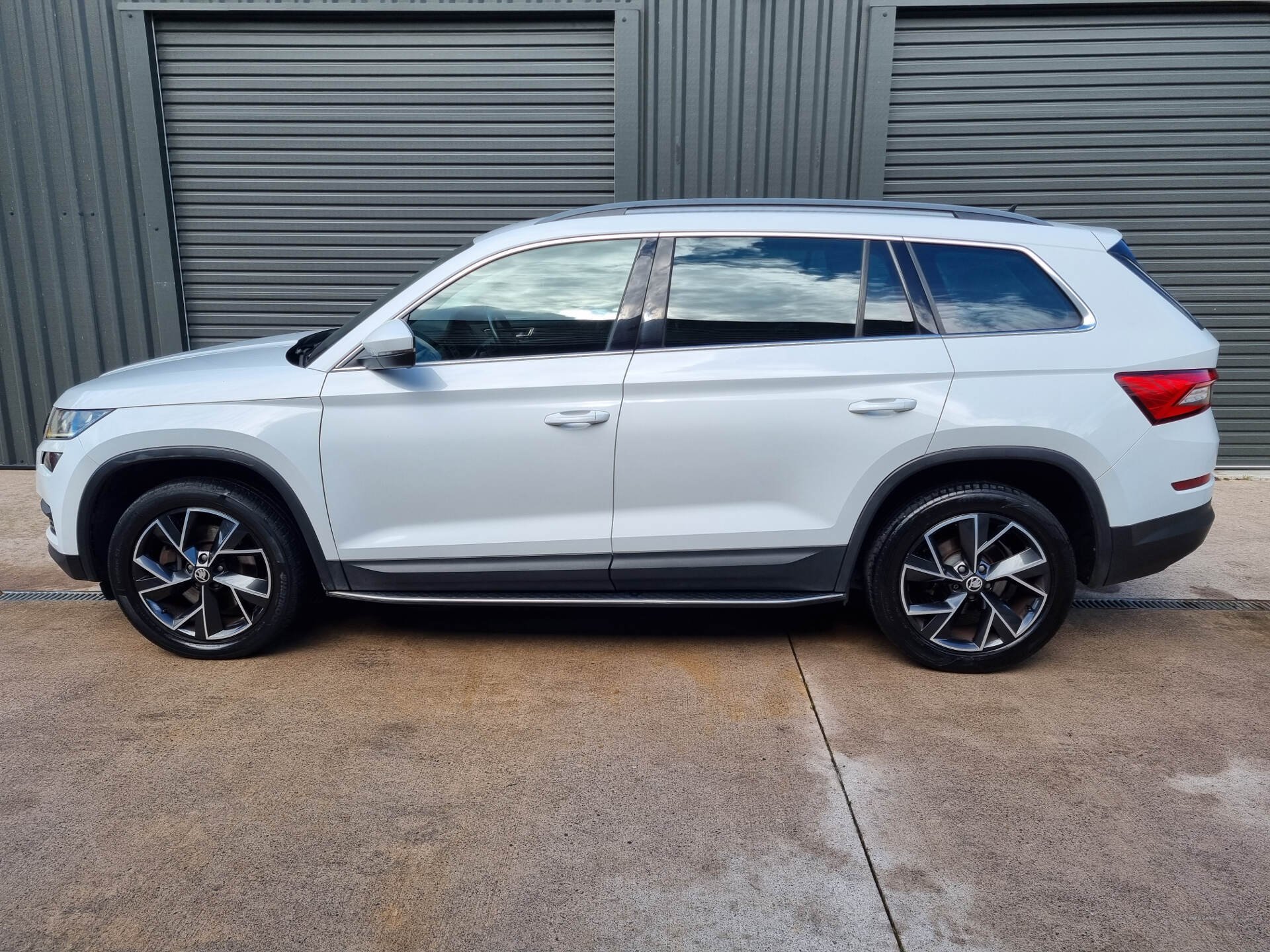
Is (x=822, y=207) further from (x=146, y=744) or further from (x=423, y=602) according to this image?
(x=146, y=744)

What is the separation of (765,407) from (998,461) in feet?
3.27

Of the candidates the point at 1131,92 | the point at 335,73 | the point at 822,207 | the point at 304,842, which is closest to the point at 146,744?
the point at 304,842

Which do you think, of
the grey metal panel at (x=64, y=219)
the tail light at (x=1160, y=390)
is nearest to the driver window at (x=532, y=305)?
the tail light at (x=1160, y=390)

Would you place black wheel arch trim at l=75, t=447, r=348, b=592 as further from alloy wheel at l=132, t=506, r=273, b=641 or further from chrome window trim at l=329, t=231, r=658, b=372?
chrome window trim at l=329, t=231, r=658, b=372

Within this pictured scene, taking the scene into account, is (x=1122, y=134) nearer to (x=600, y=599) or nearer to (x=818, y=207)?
(x=818, y=207)

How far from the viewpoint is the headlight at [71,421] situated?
3812 mm

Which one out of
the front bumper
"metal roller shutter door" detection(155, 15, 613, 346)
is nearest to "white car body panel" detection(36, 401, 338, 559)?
the front bumper

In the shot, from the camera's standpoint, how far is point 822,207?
3.89 meters

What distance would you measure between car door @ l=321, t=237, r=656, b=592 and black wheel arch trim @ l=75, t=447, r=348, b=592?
0.11 m

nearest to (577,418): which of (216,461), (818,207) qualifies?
(818,207)

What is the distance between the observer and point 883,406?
3561 mm

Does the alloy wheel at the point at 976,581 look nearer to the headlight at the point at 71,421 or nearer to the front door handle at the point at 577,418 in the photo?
the front door handle at the point at 577,418

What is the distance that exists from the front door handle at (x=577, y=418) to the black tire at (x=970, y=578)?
1.24 m

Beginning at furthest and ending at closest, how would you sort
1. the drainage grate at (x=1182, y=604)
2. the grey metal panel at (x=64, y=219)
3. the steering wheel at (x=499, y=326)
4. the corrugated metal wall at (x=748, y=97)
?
the grey metal panel at (x=64, y=219) < the corrugated metal wall at (x=748, y=97) < the drainage grate at (x=1182, y=604) < the steering wheel at (x=499, y=326)
